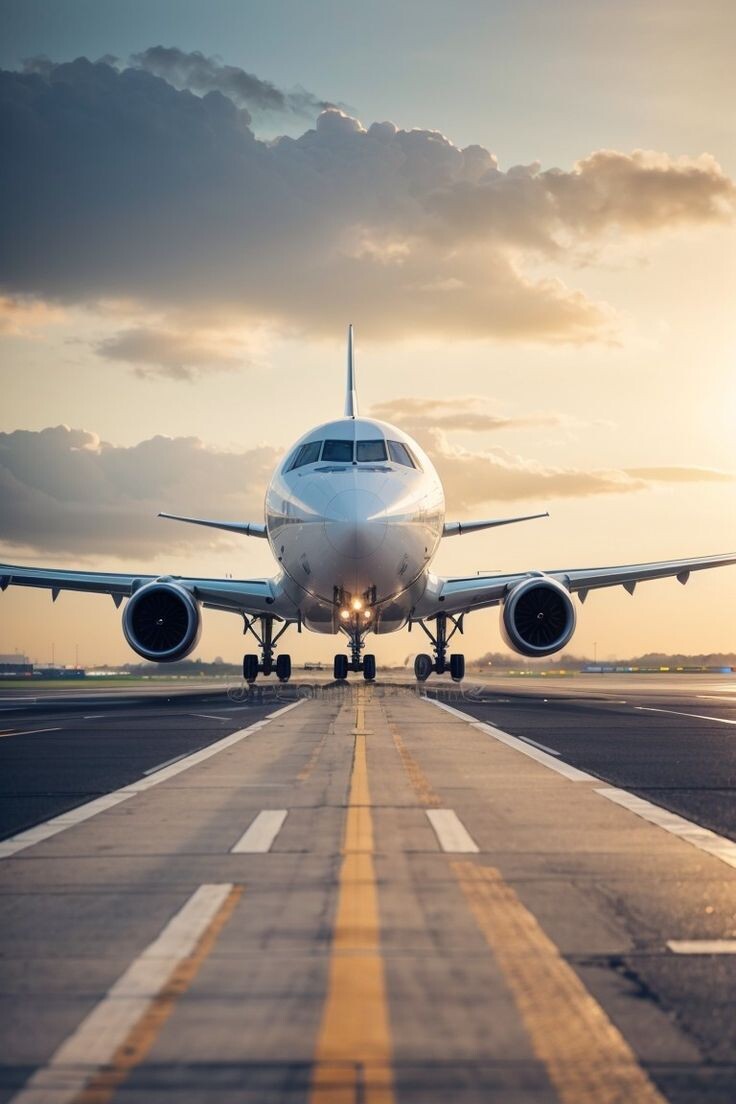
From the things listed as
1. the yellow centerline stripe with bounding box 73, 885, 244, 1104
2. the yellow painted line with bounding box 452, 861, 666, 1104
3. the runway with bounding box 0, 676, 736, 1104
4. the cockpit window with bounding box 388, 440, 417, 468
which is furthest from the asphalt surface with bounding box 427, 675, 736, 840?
the cockpit window with bounding box 388, 440, 417, 468

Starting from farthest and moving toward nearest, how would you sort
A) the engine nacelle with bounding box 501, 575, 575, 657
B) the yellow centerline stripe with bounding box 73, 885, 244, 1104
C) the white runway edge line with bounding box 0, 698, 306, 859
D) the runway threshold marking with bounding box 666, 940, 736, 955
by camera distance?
the engine nacelle with bounding box 501, 575, 575, 657 < the white runway edge line with bounding box 0, 698, 306, 859 < the runway threshold marking with bounding box 666, 940, 736, 955 < the yellow centerline stripe with bounding box 73, 885, 244, 1104

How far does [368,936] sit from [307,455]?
78.4ft

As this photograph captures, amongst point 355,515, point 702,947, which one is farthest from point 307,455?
point 702,947

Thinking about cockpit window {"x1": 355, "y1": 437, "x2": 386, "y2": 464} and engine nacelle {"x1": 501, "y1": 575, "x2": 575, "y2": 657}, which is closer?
cockpit window {"x1": 355, "y1": 437, "x2": 386, "y2": 464}

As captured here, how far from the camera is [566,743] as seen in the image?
14.7 m

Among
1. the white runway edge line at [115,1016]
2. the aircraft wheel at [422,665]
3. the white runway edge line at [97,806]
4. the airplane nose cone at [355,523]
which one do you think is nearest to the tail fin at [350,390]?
the aircraft wheel at [422,665]

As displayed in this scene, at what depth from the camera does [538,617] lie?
31.2 meters

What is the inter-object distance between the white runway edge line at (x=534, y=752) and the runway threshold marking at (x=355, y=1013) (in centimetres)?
Result: 497

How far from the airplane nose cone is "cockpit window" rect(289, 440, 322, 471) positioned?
2249 millimetres

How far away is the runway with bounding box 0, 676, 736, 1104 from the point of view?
10.9ft

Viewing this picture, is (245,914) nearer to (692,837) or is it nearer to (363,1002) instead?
(363,1002)

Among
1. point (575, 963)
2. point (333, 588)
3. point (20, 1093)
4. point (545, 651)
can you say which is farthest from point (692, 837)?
point (545, 651)

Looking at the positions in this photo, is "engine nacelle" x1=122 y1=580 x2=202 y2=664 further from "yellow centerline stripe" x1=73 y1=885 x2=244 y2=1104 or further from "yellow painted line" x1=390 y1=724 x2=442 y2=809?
"yellow centerline stripe" x1=73 y1=885 x2=244 y2=1104

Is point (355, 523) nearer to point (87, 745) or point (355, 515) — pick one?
point (355, 515)
